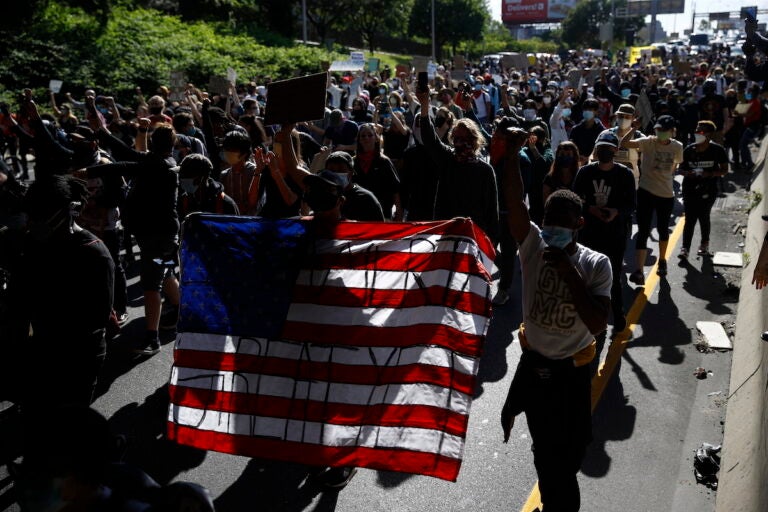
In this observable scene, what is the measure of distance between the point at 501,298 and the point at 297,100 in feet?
12.7

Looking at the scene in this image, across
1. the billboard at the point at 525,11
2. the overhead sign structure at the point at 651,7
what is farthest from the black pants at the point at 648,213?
the billboard at the point at 525,11

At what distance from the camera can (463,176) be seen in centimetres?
671

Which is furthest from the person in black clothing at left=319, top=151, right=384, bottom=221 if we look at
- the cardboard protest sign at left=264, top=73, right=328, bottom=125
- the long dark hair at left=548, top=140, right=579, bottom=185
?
the long dark hair at left=548, top=140, right=579, bottom=185

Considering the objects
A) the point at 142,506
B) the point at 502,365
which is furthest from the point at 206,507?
the point at 502,365

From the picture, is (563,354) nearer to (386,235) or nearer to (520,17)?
(386,235)

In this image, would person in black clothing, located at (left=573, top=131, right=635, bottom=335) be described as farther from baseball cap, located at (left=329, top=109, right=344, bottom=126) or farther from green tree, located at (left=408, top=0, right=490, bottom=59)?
green tree, located at (left=408, top=0, right=490, bottom=59)

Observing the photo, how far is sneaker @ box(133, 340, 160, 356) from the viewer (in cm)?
683

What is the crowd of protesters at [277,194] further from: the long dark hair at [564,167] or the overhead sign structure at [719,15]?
the overhead sign structure at [719,15]

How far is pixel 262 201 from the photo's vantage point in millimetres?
6840

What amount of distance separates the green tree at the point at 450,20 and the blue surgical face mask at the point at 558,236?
7315 centimetres

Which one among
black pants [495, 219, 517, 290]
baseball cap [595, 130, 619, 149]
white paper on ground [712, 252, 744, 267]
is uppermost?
baseball cap [595, 130, 619, 149]

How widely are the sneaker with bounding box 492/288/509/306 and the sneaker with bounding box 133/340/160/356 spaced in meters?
3.55

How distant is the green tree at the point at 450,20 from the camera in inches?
2891

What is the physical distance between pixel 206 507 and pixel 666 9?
432ft
